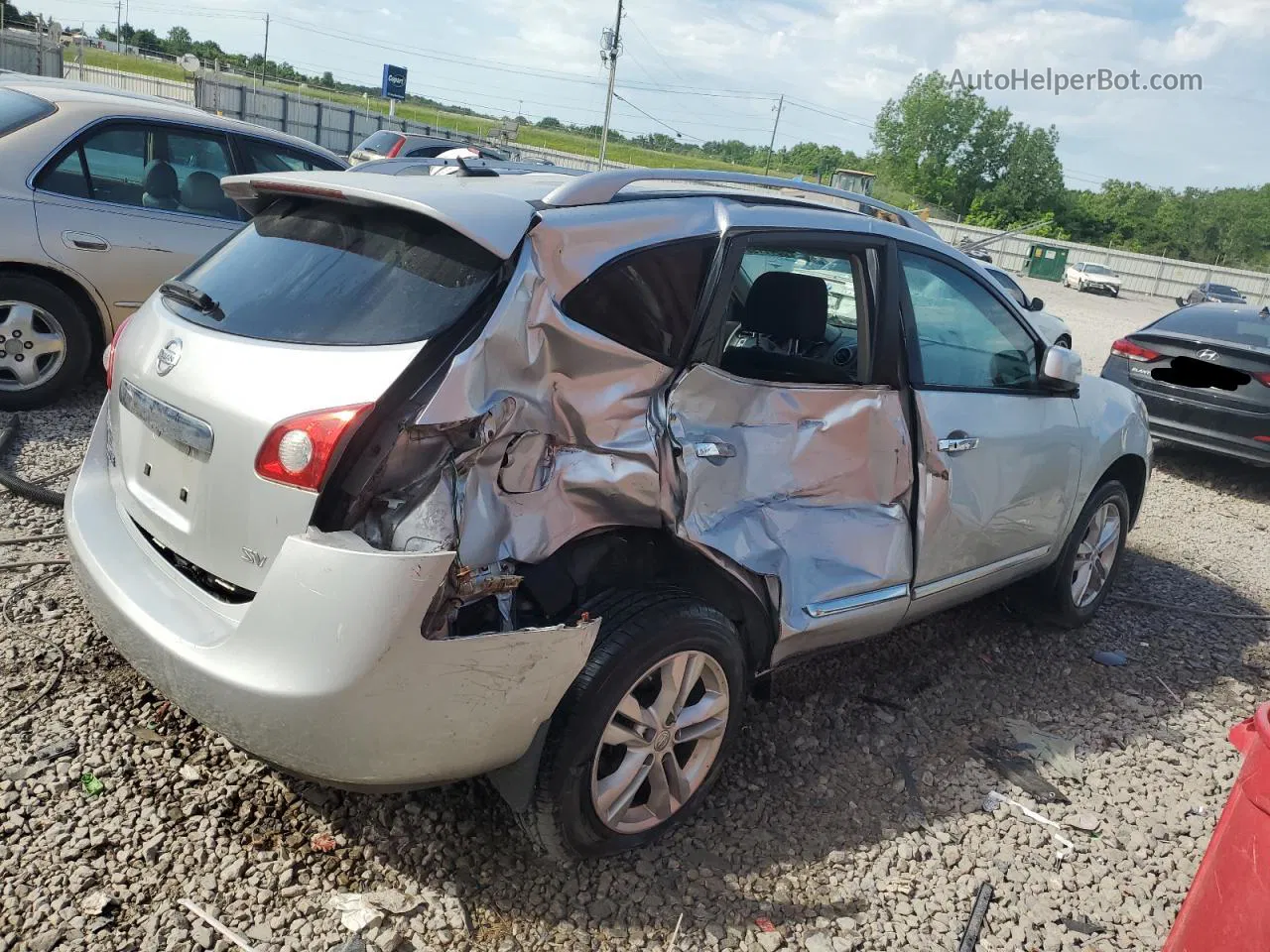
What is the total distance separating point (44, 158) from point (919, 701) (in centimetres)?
527

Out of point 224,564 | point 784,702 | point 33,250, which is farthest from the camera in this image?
point 33,250

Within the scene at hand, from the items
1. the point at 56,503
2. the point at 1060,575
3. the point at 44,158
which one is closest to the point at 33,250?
the point at 44,158

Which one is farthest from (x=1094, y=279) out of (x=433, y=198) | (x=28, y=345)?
(x=433, y=198)

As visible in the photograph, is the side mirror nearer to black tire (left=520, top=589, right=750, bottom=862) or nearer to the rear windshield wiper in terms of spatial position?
black tire (left=520, top=589, right=750, bottom=862)

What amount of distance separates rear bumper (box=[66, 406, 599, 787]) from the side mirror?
251cm

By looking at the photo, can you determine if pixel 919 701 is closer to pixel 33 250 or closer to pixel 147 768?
pixel 147 768

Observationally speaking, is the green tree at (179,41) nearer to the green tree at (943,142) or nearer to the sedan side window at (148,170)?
the green tree at (943,142)

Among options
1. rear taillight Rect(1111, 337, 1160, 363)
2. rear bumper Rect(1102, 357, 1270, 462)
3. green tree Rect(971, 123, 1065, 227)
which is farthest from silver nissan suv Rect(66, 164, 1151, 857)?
green tree Rect(971, 123, 1065, 227)

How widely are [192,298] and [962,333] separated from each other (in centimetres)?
272

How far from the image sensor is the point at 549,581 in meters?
2.53

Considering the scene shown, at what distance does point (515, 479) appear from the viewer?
7.90ft

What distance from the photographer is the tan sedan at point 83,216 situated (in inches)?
208

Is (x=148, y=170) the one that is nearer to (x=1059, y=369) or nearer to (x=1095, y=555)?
(x=1059, y=369)

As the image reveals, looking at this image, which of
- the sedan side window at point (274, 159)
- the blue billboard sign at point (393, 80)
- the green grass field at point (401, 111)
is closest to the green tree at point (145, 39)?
the green grass field at point (401, 111)
